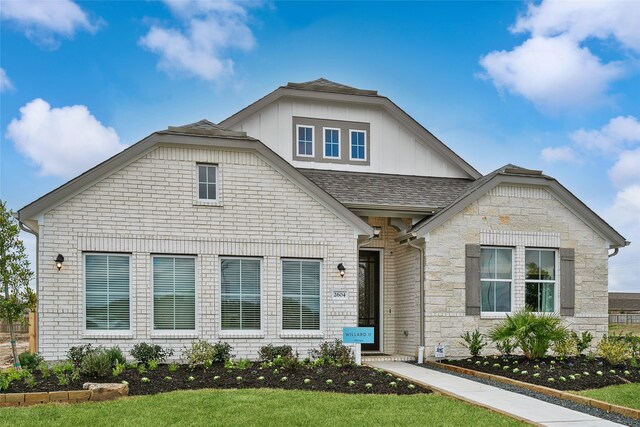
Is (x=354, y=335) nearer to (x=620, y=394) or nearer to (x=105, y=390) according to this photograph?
(x=620, y=394)

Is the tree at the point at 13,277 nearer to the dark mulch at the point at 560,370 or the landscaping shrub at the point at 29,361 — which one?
the landscaping shrub at the point at 29,361

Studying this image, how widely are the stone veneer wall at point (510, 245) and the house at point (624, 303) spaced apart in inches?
768

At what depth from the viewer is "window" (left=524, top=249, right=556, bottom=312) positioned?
1672 cm

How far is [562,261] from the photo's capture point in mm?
16859

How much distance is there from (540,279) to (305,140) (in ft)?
22.9

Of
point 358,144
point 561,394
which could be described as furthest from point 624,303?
point 561,394

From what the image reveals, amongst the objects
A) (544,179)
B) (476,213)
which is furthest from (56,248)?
(544,179)

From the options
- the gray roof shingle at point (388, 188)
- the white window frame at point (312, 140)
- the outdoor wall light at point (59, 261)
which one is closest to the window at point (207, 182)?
the gray roof shingle at point (388, 188)

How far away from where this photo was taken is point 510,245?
1650 cm

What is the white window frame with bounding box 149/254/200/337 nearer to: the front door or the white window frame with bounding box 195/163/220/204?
the white window frame with bounding box 195/163/220/204

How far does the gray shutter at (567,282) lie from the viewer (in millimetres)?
16766

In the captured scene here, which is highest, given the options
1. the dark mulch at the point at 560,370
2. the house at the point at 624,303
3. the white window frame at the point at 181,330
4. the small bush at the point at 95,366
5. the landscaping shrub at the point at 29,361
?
the white window frame at the point at 181,330

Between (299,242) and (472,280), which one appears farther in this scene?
(472,280)

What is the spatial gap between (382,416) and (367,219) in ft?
28.5
